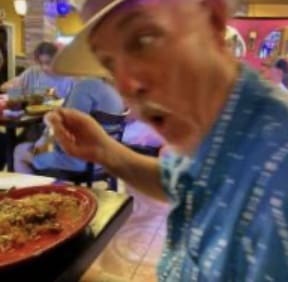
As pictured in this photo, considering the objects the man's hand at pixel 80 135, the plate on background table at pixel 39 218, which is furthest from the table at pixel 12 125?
the man's hand at pixel 80 135

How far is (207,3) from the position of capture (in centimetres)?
72

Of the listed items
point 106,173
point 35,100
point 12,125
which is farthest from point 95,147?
point 35,100

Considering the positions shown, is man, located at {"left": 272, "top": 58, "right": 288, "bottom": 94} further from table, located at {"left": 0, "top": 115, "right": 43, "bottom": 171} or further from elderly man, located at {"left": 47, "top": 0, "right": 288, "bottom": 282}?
Result: elderly man, located at {"left": 47, "top": 0, "right": 288, "bottom": 282}

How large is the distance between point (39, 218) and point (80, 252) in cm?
15

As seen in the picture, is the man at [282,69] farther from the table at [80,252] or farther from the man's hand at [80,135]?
the man's hand at [80,135]

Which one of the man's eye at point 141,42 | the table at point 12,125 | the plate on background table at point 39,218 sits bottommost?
the table at point 12,125

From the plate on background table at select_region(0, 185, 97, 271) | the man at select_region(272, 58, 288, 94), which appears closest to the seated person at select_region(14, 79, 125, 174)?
the plate on background table at select_region(0, 185, 97, 271)

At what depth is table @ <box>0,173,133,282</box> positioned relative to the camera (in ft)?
3.26

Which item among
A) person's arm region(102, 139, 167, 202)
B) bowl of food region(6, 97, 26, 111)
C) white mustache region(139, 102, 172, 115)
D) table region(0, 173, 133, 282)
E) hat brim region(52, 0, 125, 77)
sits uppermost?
hat brim region(52, 0, 125, 77)

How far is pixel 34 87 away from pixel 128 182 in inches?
146

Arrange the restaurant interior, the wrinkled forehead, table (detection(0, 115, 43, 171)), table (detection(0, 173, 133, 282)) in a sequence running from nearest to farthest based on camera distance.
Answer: the wrinkled forehead < table (detection(0, 173, 133, 282)) < the restaurant interior < table (detection(0, 115, 43, 171))

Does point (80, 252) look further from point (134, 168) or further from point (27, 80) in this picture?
point (27, 80)

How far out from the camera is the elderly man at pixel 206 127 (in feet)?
1.99

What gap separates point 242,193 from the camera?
628 mm
